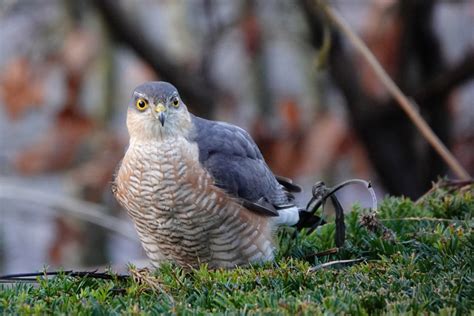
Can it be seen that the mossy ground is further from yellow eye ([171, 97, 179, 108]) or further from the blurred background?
the blurred background

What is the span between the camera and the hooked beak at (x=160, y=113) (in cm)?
454

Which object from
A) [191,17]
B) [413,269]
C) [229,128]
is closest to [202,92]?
[191,17]

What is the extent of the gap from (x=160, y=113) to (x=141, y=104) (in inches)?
7.7

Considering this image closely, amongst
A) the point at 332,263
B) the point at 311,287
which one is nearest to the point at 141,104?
the point at 332,263

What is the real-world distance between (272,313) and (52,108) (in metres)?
9.66

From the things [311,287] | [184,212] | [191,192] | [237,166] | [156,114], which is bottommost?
[311,287]

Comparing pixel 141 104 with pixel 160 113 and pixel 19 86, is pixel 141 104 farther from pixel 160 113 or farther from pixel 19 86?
pixel 19 86

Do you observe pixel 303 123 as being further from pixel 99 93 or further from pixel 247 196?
pixel 247 196

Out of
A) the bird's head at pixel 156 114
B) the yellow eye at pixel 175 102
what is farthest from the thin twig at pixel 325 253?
the yellow eye at pixel 175 102

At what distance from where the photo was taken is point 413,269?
3.34 m

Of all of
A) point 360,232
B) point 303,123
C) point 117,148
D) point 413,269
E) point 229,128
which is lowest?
point 413,269

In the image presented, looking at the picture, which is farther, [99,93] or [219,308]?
[99,93]

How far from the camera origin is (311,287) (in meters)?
3.28

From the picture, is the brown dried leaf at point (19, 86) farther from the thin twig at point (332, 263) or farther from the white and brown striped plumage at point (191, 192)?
the thin twig at point (332, 263)
